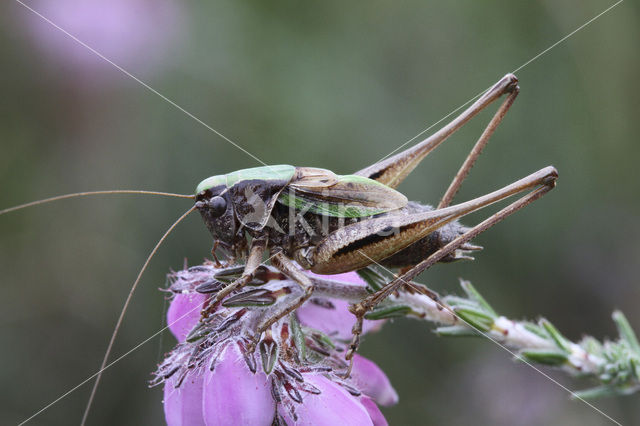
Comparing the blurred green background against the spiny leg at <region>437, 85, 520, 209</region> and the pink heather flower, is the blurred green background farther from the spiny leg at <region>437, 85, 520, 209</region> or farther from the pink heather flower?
the pink heather flower

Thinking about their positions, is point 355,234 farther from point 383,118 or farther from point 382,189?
point 383,118

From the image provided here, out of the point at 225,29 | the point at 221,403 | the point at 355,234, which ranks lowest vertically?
the point at 221,403

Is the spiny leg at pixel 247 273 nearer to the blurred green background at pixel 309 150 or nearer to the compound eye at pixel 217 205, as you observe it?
the compound eye at pixel 217 205

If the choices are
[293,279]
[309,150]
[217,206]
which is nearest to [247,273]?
[293,279]

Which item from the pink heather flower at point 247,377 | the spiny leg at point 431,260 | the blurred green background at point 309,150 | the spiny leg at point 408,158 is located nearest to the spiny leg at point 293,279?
the pink heather flower at point 247,377

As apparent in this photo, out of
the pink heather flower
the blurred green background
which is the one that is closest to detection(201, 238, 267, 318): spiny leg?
the pink heather flower

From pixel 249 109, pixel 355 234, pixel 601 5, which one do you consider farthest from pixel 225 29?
pixel 355 234

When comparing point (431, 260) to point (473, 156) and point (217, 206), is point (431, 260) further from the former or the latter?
point (217, 206)
